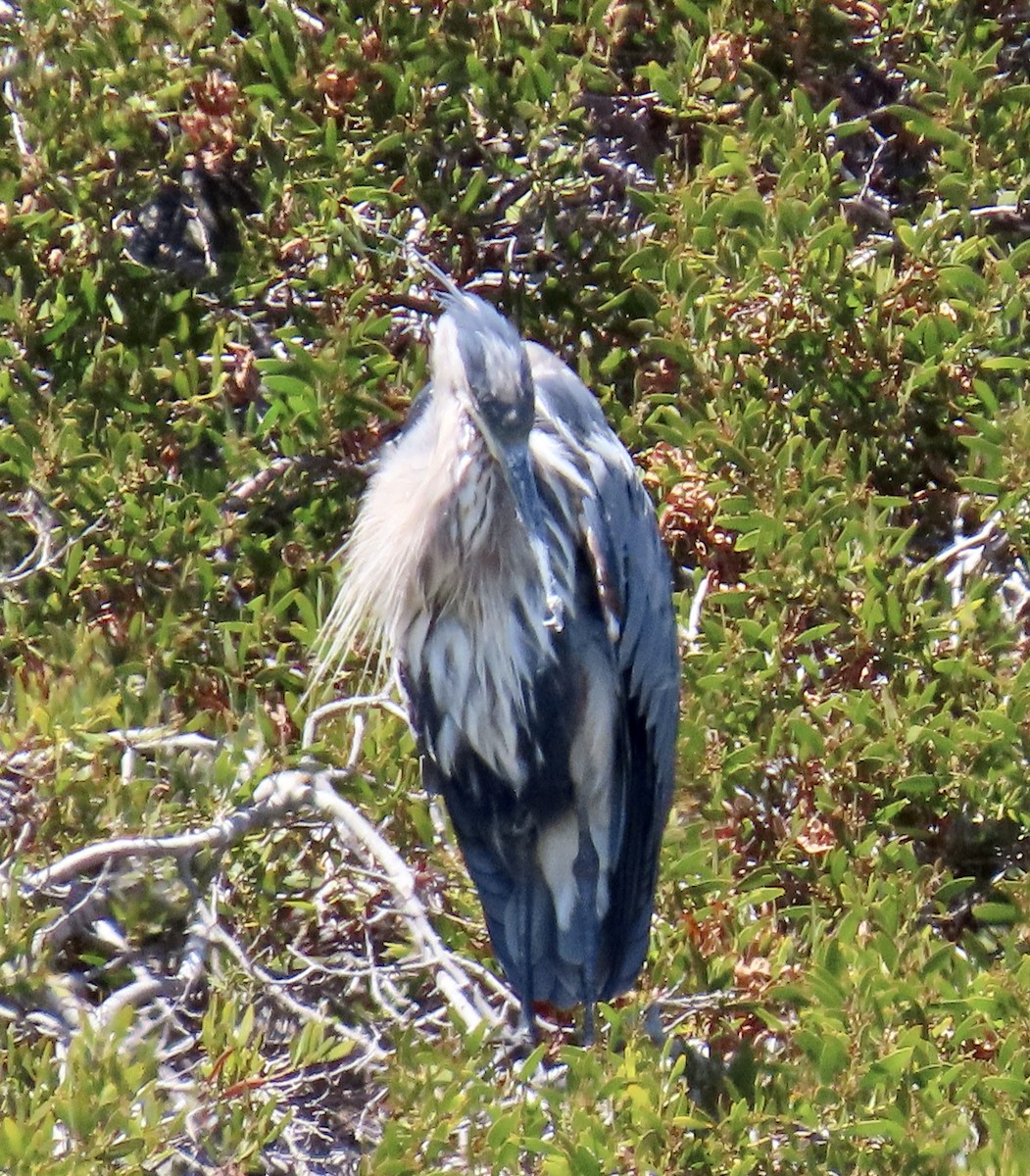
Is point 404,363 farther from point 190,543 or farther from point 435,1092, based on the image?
point 435,1092

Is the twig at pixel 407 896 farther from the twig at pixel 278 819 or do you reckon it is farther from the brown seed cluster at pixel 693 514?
the brown seed cluster at pixel 693 514

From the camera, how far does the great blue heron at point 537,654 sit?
2.95m

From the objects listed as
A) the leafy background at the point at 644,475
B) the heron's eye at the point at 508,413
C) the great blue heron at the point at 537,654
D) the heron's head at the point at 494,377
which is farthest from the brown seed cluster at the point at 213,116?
the heron's eye at the point at 508,413

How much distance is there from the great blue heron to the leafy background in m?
0.10

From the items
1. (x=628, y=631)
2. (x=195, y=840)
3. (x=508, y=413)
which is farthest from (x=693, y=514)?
(x=195, y=840)

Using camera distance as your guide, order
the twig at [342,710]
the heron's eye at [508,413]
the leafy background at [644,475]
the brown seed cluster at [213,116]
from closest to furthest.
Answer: the leafy background at [644,475]
the heron's eye at [508,413]
the twig at [342,710]
the brown seed cluster at [213,116]

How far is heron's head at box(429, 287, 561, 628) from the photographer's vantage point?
8.89 feet

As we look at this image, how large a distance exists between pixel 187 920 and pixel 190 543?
0.67 m

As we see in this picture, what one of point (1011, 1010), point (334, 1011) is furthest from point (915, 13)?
point (334, 1011)

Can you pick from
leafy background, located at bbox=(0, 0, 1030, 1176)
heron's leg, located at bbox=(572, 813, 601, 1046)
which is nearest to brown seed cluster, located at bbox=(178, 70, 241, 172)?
leafy background, located at bbox=(0, 0, 1030, 1176)

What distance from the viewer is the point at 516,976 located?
10.2 feet

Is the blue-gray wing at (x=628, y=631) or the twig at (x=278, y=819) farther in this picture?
the blue-gray wing at (x=628, y=631)

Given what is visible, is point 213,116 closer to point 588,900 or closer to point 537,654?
point 537,654

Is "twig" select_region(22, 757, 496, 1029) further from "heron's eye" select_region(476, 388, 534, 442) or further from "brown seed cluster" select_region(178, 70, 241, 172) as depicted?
"brown seed cluster" select_region(178, 70, 241, 172)
